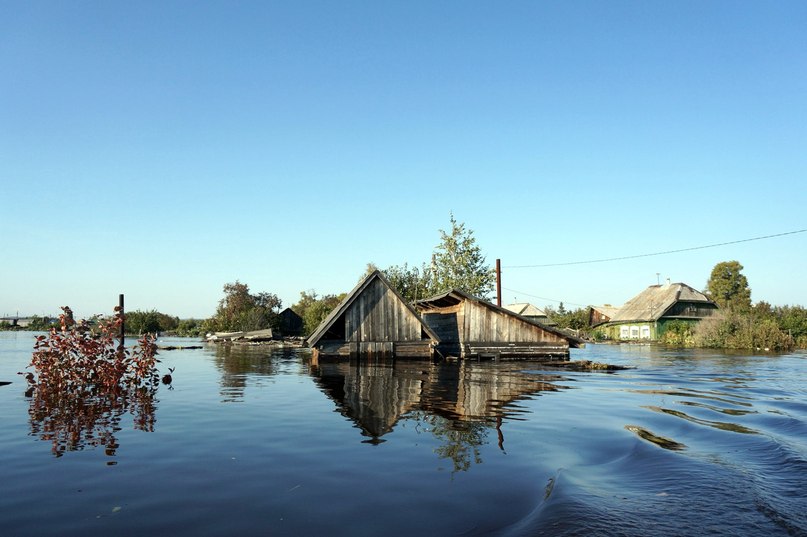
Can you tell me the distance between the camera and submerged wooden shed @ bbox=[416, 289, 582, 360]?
117 feet

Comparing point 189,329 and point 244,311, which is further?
point 189,329

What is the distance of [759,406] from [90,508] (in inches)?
665

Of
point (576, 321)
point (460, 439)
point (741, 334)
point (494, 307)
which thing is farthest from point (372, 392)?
point (576, 321)

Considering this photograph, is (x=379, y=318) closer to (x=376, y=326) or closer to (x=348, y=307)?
(x=376, y=326)

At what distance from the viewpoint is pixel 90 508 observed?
240 inches

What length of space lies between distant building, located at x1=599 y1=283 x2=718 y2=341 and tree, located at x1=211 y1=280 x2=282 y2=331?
50.5 m

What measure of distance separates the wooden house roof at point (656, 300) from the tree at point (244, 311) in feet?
166

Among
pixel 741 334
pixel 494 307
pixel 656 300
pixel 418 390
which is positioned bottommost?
pixel 418 390

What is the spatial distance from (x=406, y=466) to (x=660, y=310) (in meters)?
→ 66.9

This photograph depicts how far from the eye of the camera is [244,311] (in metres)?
83.9

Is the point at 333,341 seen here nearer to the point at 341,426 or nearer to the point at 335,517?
the point at 341,426

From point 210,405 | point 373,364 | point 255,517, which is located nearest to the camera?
point 255,517

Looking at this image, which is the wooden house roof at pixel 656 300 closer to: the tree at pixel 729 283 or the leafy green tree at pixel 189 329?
the tree at pixel 729 283

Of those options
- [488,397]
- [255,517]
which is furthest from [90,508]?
[488,397]
